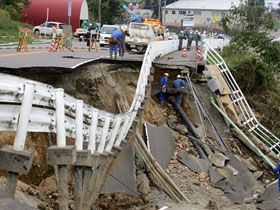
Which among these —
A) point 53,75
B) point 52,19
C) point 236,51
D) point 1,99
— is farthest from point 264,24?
point 1,99

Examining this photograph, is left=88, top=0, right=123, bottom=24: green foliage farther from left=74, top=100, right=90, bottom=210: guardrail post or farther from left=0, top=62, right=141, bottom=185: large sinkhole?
left=74, top=100, right=90, bottom=210: guardrail post

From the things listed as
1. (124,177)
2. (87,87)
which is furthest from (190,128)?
(124,177)

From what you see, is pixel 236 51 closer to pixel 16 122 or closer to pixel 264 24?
pixel 264 24

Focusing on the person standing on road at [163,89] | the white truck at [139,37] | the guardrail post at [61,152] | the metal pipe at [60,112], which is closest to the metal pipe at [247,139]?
the person standing on road at [163,89]

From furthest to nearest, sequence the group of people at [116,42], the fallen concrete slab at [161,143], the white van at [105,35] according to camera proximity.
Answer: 1. the white van at [105,35]
2. the group of people at [116,42]
3. the fallen concrete slab at [161,143]

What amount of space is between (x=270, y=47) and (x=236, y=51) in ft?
8.25

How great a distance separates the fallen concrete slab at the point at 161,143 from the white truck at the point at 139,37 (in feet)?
42.6

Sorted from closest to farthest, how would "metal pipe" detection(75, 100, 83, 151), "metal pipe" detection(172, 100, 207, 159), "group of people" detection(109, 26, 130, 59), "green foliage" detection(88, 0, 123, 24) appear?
"metal pipe" detection(75, 100, 83, 151) < "metal pipe" detection(172, 100, 207, 159) < "group of people" detection(109, 26, 130, 59) < "green foliage" detection(88, 0, 123, 24)

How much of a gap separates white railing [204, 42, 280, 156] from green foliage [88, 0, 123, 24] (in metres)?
49.6

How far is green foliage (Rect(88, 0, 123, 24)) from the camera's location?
7307 centimetres

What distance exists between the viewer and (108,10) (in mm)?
73688

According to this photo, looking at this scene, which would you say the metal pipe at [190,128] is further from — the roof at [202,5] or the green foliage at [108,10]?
the roof at [202,5]

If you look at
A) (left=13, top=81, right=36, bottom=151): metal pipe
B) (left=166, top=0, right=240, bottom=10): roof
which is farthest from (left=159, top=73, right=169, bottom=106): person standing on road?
(left=166, top=0, right=240, bottom=10): roof

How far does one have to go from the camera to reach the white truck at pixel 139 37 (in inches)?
1192
